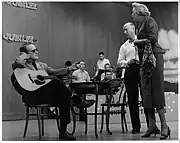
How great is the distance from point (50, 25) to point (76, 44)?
1.06 meters

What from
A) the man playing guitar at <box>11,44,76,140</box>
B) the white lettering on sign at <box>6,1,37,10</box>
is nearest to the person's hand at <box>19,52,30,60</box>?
the man playing guitar at <box>11,44,76,140</box>

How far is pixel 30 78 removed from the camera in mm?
3799

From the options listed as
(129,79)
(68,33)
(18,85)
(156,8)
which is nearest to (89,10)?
(68,33)

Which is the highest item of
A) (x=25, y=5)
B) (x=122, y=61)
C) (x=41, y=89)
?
(x=25, y=5)

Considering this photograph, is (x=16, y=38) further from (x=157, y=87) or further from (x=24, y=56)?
(x=157, y=87)

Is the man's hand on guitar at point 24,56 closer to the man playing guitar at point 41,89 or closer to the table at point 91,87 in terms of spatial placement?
the man playing guitar at point 41,89

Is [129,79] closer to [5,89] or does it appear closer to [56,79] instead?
[56,79]

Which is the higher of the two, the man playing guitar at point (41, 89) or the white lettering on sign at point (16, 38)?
the white lettering on sign at point (16, 38)

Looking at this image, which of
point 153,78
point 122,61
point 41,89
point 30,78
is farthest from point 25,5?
point 153,78

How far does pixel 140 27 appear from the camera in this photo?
3.84 metres

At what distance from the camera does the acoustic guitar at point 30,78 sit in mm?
3754

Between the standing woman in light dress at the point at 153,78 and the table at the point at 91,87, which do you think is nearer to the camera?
the standing woman in light dress at the point at 153,78

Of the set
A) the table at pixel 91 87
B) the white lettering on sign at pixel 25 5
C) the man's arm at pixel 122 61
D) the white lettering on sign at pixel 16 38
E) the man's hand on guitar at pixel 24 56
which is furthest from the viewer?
the white lettering on sign at pixel 25 5

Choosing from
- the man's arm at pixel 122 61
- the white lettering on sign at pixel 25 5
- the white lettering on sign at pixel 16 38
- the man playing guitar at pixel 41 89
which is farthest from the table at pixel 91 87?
the white lettering on sign at pixel 25 5
